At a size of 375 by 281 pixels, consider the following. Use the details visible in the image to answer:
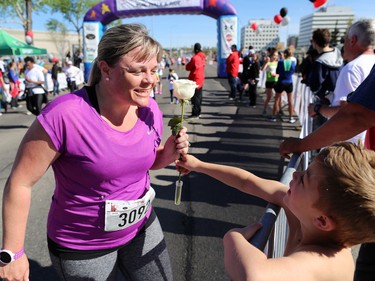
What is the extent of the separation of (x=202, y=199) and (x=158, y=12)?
16.5 metres

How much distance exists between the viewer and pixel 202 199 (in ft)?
13.7

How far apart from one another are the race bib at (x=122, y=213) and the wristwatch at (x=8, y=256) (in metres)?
0.41

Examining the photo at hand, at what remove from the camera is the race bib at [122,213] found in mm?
1621

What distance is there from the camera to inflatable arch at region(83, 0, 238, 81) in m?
17.7

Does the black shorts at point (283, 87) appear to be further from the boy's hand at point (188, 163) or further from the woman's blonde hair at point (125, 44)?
the woman's blonde hair at point (125, 44)

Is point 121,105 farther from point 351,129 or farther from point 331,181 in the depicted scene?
point 351,129

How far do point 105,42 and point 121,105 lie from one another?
0.31 m

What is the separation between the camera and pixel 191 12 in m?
18.3

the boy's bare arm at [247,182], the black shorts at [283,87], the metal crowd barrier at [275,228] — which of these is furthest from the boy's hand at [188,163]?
the black shorts at [283,87]

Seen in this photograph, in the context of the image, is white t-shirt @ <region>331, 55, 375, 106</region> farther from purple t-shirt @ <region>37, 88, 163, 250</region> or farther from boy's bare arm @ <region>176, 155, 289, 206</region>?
purple t-shirt @ <region>37, 88, 163, 250</region>

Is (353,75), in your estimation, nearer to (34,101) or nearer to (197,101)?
(197,101)

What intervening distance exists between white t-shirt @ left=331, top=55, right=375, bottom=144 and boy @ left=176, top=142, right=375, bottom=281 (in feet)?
6.53

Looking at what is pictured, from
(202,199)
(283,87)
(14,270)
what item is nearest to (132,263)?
(14,270)

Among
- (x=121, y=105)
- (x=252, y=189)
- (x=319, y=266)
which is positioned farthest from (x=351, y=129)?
(x=121, y=105)
